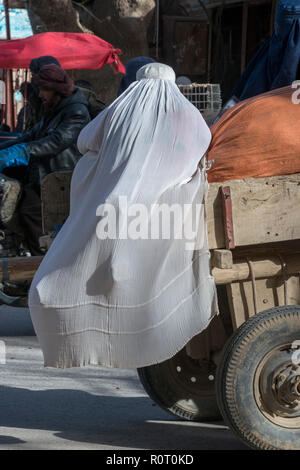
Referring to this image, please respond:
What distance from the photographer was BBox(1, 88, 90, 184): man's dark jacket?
6.25 meters

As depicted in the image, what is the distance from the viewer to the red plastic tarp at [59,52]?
483 inches

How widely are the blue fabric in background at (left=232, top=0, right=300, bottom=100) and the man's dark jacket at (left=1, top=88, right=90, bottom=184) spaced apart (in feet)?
4.74

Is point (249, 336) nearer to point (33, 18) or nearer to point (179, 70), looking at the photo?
point (179, 70)

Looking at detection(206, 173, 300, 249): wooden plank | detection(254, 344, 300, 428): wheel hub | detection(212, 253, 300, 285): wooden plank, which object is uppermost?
detection(206, 173, 300, 249): wooden plank

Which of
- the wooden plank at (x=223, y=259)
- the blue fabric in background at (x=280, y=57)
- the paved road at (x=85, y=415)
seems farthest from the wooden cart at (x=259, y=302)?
the blue fabric in background at (x=280, y=57)

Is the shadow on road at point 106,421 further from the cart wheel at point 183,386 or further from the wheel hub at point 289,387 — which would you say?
the wheel hub at point 289,387

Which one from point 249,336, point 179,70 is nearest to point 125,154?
point 249,336

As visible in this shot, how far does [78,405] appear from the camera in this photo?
15.9 ft

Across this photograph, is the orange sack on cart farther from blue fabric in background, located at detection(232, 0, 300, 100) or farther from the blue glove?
the blue glove

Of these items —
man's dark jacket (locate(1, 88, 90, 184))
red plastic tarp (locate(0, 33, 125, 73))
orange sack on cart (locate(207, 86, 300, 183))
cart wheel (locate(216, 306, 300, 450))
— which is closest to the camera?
cart wheel (locate(216, 306, 300, 450))

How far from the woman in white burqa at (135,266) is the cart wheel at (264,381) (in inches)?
8.0

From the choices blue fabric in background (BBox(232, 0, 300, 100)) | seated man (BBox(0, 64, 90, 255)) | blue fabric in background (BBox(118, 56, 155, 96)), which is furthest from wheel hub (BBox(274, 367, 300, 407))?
blue fabric in background (BBox(118, 56, 155, 96))

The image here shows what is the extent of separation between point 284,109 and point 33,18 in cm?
1264

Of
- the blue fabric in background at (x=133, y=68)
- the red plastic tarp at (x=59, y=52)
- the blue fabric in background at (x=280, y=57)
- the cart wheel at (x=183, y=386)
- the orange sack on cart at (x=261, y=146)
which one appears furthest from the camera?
the red plastic tarp at (x=59, y=52)
